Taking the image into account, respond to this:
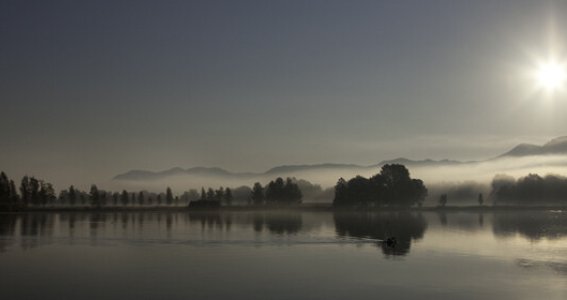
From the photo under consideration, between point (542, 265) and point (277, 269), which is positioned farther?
point (542, 265)

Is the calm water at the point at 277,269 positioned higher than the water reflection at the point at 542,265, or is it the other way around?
the calm water at the point at 277,269

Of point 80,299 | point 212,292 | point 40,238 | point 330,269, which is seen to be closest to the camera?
point 80,299

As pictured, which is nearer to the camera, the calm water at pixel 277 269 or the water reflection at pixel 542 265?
the calm water at pixel 277 269

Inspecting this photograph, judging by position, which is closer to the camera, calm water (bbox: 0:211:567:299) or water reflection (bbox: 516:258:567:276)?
calm water (bbox: 0:211:567:299)

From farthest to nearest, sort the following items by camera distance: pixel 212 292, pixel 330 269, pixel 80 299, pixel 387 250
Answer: pixel 387 250, pixel 330 269, pixel 212 292, pixel 80 299

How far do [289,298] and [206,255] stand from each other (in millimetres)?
32282

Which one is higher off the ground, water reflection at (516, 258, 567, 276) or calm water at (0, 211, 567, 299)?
calm water at (0, 211, 567, 299)

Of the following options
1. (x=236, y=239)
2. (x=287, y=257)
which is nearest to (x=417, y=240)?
(x=236, y=239)

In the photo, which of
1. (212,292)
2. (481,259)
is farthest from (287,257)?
(212,292)

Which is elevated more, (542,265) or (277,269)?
(277,269)

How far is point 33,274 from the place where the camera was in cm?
5791

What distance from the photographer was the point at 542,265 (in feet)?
221

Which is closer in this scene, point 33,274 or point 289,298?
point 289,298

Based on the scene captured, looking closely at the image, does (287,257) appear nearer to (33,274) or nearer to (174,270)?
(174,270)
